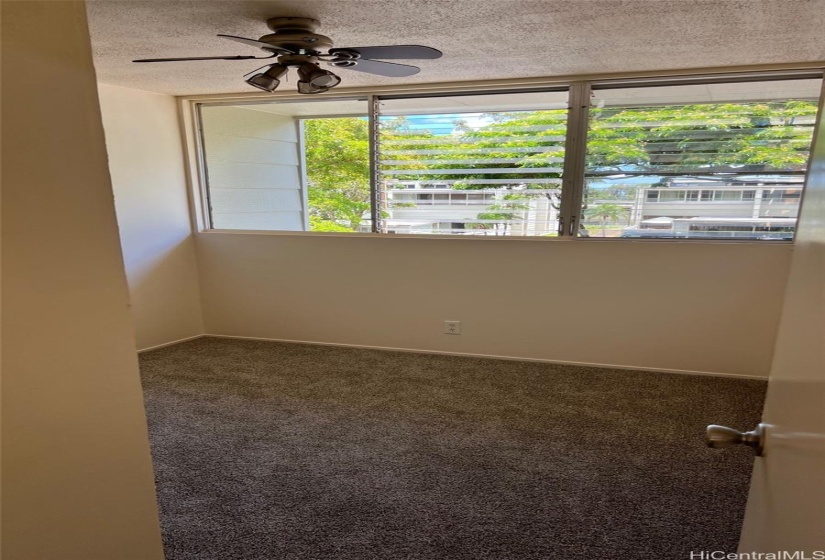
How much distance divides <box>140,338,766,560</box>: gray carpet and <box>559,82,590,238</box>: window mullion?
3.75ft

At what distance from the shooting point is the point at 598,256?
10.8 feet

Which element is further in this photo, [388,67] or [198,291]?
[198,291]

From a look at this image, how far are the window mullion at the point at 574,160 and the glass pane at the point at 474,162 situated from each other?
0.05m

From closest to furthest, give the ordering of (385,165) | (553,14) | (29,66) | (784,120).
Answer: (29,66), (553,14), (784,120), (385,165)

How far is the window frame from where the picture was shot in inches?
115

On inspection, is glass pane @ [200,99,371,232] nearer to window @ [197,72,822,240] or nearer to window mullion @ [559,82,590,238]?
window @ [197,72,822,240]

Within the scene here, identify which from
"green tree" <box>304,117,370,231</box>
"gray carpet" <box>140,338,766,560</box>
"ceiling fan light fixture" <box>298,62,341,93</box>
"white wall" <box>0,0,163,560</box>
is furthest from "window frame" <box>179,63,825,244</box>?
"white wall" <box>0,0,163,560</box>

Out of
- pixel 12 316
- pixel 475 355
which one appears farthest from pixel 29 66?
pixel 475 355

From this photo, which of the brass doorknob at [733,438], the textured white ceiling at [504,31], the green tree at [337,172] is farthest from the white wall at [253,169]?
the brass doorknob at [733,438]

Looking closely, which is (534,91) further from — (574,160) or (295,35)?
(295,35)

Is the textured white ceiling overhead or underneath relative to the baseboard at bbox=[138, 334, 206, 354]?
overhead

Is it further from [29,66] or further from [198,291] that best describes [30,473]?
[198,291]

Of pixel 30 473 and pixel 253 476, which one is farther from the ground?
pixel 30 473

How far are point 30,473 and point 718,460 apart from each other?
275cm
